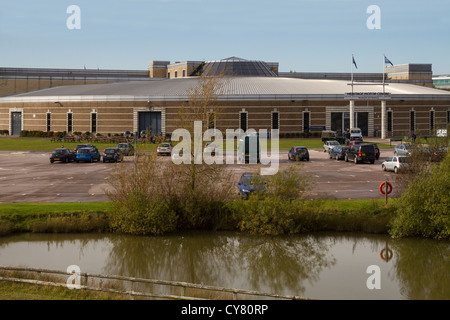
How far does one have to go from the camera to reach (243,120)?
3265 inches

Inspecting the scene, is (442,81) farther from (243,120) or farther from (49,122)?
(49,122)

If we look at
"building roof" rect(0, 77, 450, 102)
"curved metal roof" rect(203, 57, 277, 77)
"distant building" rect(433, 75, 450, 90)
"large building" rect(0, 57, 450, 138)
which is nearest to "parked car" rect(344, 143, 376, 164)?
"large building" rect(0, 57, 450, 138)

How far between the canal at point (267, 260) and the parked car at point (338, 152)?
2760cm

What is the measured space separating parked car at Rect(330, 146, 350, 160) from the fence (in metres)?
36.9

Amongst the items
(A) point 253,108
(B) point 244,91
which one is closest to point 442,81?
→ (B) point 244,91

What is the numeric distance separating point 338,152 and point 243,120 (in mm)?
29684

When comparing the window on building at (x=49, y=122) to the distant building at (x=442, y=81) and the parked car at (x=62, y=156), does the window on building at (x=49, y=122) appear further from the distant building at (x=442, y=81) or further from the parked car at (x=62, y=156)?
the distant building at (x=442, y=81)

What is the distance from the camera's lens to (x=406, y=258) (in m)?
23.6

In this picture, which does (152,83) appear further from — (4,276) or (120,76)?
(4,276)

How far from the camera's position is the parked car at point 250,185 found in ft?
91.2

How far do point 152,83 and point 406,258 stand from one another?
78492 millimetres

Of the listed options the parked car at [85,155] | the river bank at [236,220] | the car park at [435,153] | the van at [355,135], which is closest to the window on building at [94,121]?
the parked car at [85,155]

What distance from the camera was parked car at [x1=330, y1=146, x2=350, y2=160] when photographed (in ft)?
178
